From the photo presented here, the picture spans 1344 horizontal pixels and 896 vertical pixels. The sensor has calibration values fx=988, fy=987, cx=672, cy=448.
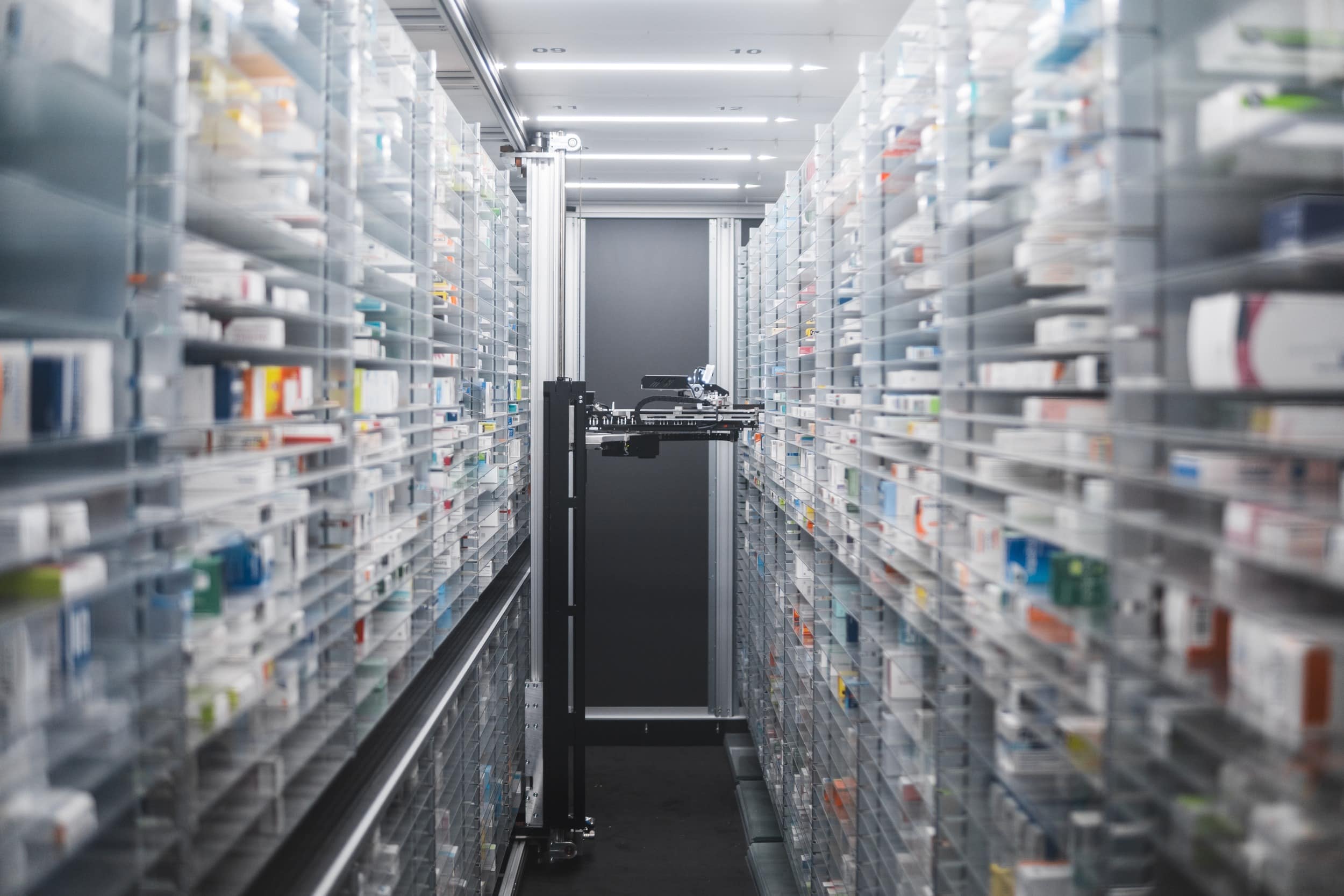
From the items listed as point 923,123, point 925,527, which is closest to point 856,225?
point 923,123

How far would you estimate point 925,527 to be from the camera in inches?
95.8

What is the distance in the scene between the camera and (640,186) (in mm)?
7215

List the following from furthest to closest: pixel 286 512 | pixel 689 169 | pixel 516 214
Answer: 1. pixel 689 169
2. pixel 516 214
3. pixel 286 512

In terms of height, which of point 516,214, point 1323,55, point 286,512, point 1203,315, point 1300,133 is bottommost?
point 286,512

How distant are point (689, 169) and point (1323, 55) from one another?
5701 millimetres

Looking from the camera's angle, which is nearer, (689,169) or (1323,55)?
(1323,55)

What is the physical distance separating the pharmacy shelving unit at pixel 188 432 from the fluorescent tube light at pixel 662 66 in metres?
2.19

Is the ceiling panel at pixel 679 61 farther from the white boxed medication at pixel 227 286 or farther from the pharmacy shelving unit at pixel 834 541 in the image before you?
the white boxed medication at pixel 227 286

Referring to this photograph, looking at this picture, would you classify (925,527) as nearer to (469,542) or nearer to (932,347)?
(932,347)

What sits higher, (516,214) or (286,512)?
(516,214)

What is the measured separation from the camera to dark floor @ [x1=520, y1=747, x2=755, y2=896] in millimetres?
5398

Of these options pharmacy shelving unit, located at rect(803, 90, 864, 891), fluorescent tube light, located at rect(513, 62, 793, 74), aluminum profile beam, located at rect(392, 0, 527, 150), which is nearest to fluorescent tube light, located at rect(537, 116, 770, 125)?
aluminum profile beam, located at rect(392, 0, 527, 150)

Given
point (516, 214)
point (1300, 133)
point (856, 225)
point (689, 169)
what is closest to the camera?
point (1300, 133)

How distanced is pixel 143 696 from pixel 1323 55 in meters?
1.85
